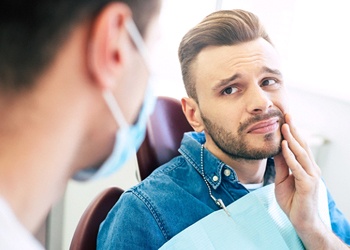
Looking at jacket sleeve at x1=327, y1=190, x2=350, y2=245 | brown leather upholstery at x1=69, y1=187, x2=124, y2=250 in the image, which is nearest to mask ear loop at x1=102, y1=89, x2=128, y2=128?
brown leather upholstery at x1=69, y1=187, x2=124, y2=250

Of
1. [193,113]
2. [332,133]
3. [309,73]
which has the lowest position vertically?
[332,133]

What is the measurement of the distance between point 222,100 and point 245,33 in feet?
0.64

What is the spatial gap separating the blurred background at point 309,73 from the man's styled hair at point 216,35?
1.68 ft

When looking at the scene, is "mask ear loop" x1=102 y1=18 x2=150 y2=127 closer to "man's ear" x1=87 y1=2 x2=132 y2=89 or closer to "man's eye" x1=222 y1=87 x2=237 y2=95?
"man's ear" x1=87 y1=2 x2=132 y2=89

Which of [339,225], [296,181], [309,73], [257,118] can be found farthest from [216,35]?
[309,73]

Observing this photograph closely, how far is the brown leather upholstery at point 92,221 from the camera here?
37.7 inches

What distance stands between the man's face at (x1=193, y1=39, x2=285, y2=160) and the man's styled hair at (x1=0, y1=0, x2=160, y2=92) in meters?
0.71

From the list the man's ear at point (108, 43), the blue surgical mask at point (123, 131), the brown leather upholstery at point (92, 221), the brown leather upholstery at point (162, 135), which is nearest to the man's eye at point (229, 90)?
the brown leather upholstery at point (162, 135)

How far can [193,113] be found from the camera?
4.02ft

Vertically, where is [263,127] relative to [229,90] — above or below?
below

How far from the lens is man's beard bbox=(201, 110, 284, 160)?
1.09 metres

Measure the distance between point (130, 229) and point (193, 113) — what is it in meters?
0.39

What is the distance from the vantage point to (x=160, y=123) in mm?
1329

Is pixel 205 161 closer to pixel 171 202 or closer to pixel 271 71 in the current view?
pixel 171 202
